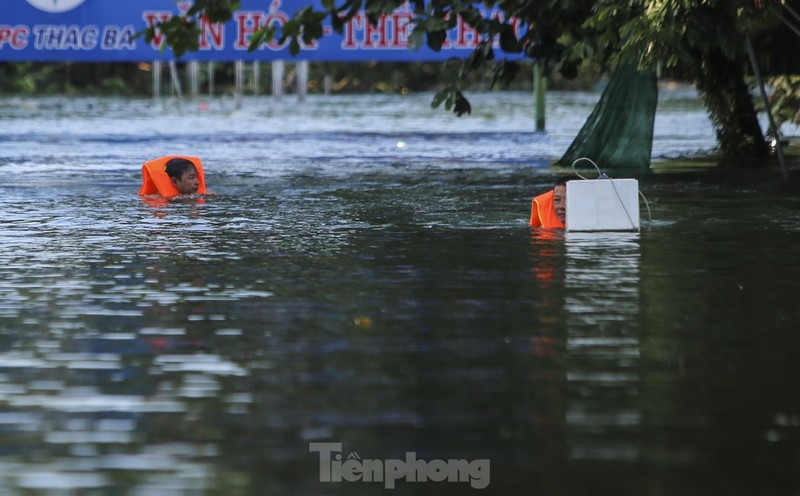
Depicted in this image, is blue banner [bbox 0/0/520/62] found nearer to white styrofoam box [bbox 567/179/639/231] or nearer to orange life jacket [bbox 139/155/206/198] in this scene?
orange life jacket [bbox 139/155/206/198]

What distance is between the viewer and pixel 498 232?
14.3m

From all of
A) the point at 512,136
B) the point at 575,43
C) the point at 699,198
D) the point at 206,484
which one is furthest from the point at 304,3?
the point at 206,484

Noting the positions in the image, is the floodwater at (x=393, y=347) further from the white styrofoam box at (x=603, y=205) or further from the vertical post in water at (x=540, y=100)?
the vertical post in water at (x=540, y=100)

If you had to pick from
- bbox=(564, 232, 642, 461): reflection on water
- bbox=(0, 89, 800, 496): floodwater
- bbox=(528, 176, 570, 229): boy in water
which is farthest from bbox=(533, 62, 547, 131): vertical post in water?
bbox=(564, 232, 642, 461): reflection on water

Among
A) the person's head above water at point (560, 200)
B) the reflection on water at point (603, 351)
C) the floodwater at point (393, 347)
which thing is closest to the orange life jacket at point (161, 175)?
the floodwater at point (393, 347)

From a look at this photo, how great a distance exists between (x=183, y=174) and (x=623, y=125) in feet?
25.4

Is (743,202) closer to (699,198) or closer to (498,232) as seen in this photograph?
(699,198)

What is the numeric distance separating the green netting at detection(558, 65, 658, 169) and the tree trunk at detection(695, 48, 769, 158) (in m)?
2.08

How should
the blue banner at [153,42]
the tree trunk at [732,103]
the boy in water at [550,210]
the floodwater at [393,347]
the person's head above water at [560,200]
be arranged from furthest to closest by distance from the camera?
1. the blue banner at [153,42]
2. the tree trunk at [732,103]
3. the boy in water at [550,210]
4. the person's head above water at [560,200]
5. the floodwater at [393,347]

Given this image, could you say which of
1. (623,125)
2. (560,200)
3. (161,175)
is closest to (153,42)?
(623,125)

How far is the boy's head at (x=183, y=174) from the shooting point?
18203mm

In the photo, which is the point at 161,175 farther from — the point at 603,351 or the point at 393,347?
the point at 603,351

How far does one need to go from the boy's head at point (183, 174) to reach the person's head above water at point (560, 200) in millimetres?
4969

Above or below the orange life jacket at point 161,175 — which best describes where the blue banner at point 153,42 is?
above
